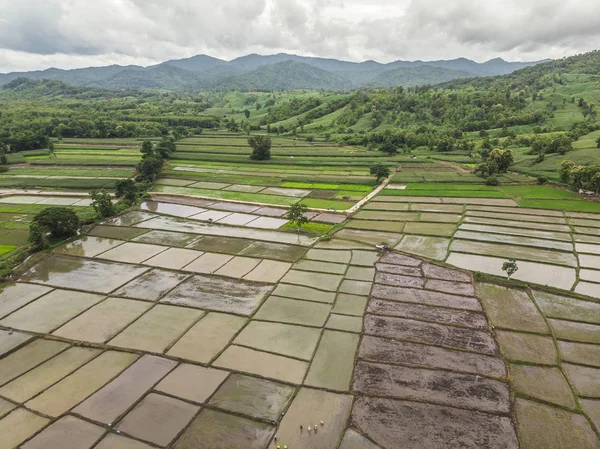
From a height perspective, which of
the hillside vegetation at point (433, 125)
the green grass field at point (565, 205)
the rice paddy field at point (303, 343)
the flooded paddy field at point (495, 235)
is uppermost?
the hillside vegetation at point (433, 125)

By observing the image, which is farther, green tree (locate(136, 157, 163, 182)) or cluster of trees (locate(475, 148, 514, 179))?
cluster of trees (locate(475, 148, 514, 179))

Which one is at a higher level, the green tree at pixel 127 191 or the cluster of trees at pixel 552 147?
the cluster of trees at pixel 552 147

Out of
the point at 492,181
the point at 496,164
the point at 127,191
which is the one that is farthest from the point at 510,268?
the point at 127,191

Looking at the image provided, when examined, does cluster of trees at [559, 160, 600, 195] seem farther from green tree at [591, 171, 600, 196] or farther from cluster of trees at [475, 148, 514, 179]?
cluster of trees at [475, 148, 514, 179]

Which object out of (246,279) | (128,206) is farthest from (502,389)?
(128,206)

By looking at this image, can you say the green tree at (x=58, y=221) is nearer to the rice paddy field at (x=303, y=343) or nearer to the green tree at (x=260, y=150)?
the rice paddy field at (x=303, y=343)

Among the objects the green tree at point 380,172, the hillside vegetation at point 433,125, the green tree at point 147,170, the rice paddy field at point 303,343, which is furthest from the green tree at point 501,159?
the green tree at point 147,170

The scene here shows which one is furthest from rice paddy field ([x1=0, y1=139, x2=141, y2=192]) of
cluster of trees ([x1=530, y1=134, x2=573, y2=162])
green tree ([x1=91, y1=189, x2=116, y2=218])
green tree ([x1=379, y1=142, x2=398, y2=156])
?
cluster of trees ([x1=530, y1=134, x2=573, y2=162])

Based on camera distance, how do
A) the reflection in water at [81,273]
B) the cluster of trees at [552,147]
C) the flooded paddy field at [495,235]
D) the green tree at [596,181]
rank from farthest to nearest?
1. the cluster of trees at [552,147]
2. the green tree at [596,181]
3. the flooded paddy field at [495,235]
4. the reflection in water at [81,273]
